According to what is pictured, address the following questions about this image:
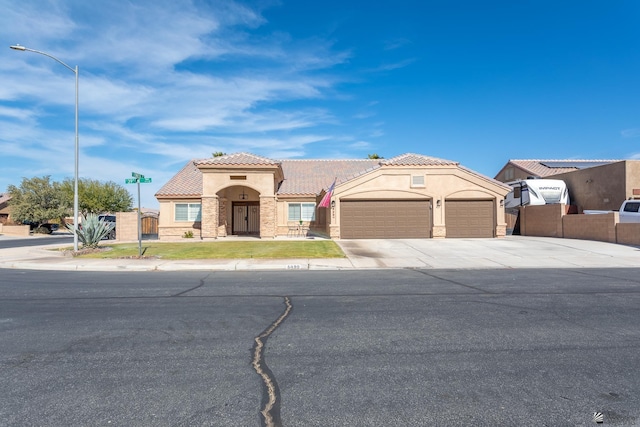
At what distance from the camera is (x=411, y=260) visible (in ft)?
51.0

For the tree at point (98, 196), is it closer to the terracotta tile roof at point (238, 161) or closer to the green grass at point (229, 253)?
the terracotta tile roof at point (238, 161)

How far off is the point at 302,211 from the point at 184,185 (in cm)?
912

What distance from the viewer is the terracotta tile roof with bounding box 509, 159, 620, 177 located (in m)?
35.1

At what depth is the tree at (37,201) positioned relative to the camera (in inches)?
1563

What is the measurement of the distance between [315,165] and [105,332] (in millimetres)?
30917

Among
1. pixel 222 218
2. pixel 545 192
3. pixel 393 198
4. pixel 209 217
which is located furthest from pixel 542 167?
pixel 209 217

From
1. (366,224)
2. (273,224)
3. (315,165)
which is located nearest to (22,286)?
(273,224)

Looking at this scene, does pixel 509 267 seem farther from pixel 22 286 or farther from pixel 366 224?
pixel 22 286

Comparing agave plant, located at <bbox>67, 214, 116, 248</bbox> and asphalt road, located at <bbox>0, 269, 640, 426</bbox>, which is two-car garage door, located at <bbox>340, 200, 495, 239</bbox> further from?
asphalt road, located at <bbox>0, 269, 640, 426</bbox>

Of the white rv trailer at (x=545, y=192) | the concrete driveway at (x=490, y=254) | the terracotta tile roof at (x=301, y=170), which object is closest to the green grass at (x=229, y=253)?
the concrete driveway at (x=490, y=254)

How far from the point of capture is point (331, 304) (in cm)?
767

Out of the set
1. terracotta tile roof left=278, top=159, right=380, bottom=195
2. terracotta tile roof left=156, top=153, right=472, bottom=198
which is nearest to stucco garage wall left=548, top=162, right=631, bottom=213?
terracotta tile roof left=156, top=153, right=472, bottom=198

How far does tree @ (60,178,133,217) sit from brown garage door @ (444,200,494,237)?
1589 inches

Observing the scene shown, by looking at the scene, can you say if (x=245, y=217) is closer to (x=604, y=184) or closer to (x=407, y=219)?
(x=407, y=219)
